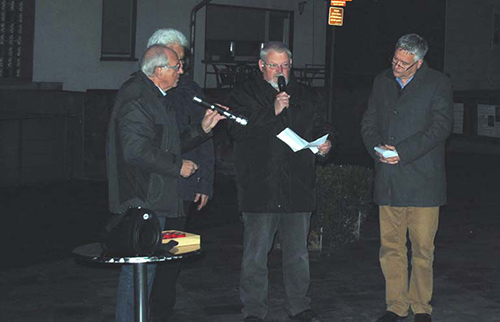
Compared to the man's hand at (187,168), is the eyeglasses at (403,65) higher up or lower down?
higher up

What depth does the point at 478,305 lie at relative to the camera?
793 cm

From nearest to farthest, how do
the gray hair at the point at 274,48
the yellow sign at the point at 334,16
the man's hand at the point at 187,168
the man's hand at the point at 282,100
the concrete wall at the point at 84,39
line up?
the man's hand at the point at 187,168, the man's hand at the point at 282,100, the gray hair at the point at 274,48, the yellow sign at the point at 334,16, the concrete wall at the point at 84,39

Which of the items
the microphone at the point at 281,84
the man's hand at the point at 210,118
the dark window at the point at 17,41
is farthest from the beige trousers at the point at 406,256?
the dark window at the point at 17,41

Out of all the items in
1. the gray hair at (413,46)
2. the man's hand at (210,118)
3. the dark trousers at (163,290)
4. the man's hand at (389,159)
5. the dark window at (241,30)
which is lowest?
the dark trousers at (163,290)

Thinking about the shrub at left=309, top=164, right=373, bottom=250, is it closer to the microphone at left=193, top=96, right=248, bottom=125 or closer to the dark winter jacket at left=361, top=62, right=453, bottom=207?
the dark winter jacket at left=361, top=62, right=453, bottom=207

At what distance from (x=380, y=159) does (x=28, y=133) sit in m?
9.45

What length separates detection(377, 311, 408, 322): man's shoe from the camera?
7227mm

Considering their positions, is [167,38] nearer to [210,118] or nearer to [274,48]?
[274,48]

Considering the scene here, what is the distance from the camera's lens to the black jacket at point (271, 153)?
6934 millimetres

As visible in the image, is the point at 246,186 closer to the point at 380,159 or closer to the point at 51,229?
the point at 380,159

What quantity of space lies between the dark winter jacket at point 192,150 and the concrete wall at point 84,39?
13681 mm

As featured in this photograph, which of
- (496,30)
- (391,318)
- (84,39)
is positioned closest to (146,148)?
(391,318)

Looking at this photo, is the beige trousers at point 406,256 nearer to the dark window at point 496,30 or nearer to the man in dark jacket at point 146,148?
the man in dark jacket at point 146,148

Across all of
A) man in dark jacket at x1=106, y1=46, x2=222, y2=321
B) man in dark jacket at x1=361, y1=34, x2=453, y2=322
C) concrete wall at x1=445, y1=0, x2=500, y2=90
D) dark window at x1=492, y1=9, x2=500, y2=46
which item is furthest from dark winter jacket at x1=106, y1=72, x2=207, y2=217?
dark window at x1=492, y1=9, x2=500, y2=46
